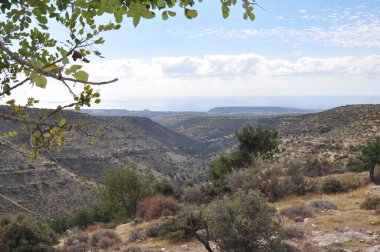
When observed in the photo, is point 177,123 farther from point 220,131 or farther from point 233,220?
point 233,220

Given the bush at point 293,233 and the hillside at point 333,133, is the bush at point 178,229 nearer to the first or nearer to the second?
the bush at point 293,233

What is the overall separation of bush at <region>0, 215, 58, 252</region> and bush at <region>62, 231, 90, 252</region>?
785mm

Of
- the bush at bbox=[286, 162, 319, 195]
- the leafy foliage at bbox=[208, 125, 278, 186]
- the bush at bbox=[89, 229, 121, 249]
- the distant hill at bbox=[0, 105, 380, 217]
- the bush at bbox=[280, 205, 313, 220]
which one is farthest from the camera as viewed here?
the distant hill at bbox=[0, 105, 380, 217]

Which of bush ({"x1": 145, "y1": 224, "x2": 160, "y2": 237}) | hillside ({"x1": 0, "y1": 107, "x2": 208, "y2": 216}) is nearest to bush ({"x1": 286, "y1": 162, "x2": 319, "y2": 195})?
bush ({"x1": 145, "y1": 224, "x2": 160, "y2": 237})

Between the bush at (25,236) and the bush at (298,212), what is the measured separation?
10408 millimetres

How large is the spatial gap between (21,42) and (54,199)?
47.1 meters

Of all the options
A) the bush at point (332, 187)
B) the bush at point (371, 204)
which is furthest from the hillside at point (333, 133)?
the bush at point (371, 204)

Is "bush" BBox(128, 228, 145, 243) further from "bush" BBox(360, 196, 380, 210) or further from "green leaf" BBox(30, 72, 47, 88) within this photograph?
"green leaf" BBox(30, 72, 47, 88)

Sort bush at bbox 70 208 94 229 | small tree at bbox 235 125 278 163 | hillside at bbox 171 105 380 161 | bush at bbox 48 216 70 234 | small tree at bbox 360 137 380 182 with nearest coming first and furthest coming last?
small tree at bbox 360 137 380 182, small tree at bbox 235 125 278 163, bush at bbox 70 208 94 229, bush at bbox 48 216 70 234, hillside at bbox 171 105 380 161

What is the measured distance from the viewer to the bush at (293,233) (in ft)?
38.8

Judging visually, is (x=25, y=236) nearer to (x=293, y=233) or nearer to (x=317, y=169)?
(x=293, y=233)

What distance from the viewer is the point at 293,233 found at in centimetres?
1197

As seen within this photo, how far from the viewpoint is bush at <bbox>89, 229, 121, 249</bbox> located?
1571 cm

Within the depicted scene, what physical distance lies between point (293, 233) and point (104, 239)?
27.3 feet
